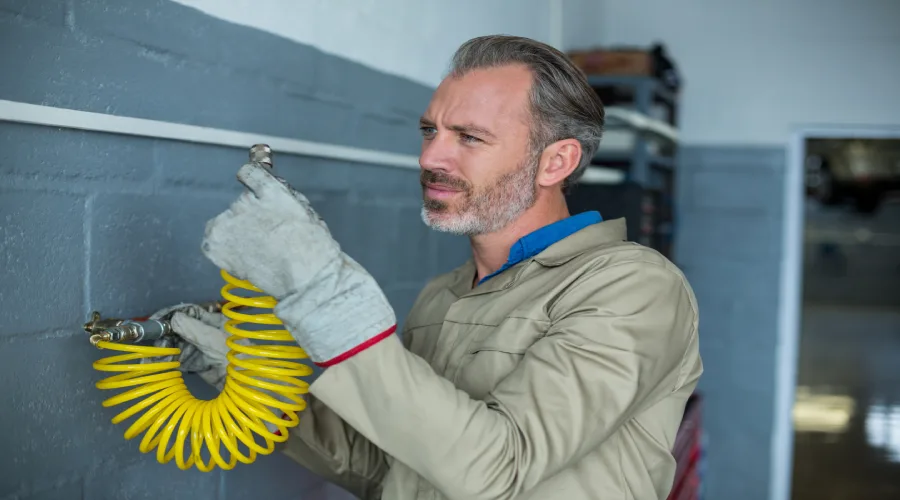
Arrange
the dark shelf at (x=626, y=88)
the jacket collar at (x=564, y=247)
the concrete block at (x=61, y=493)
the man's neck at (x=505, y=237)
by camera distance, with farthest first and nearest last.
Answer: the dark shelf at (x=626, y=88)
the man's neck at (x=505, y=237)
the jacket collar at (x=564, y=247)
the concrete block at (x=61, y=493)

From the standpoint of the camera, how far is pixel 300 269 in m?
0.97

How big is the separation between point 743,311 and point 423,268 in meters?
1.94

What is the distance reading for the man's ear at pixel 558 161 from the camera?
4.72ft

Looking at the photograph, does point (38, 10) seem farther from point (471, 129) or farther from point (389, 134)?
point (389, 134)

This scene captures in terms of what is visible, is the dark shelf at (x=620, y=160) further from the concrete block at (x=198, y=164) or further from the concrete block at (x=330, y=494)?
the concrete block at (x=198, y=164)

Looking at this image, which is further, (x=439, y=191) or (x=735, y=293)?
(x=735, y=293)

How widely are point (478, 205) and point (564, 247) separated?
156 mm

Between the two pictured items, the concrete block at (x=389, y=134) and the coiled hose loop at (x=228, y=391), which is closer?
the coiled hose loop at (x=228, y=391)

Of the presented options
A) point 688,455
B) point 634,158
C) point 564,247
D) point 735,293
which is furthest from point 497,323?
point 735,293

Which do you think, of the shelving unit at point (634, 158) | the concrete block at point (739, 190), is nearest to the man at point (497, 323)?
the shelving unit at point (634, 158)

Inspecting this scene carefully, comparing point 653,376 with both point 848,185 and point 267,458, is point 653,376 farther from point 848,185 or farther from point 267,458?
point 848,185

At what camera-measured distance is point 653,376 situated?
1.13 m

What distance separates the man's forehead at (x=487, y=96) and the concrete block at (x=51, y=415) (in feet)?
2.13

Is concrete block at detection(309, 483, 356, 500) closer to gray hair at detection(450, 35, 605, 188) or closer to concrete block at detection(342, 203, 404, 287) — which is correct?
concrete block at detection(342, 203, 404, 287)
